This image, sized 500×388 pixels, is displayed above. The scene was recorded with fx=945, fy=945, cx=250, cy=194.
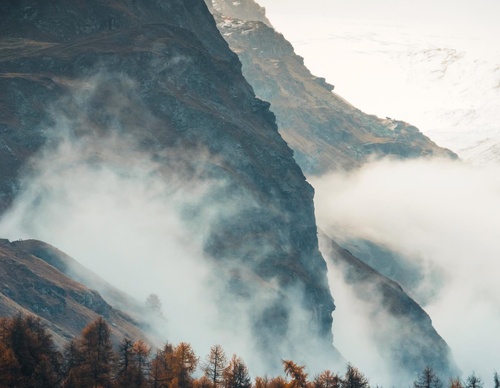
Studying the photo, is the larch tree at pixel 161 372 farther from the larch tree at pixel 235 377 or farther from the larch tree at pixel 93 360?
the larch tree at pixel 235 377

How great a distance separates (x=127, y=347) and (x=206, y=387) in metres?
14.2

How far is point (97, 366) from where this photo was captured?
5645 inches

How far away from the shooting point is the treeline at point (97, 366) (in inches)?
5399

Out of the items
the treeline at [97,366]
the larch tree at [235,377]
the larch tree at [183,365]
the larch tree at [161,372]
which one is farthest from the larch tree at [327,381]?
the larch tree at [161,372]

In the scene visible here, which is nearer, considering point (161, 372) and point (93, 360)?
point (93, 360)

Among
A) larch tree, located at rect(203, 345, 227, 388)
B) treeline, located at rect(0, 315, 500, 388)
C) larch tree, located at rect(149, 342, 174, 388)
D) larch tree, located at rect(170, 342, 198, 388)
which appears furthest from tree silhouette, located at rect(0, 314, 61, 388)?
larch tree, located at rect(203, 345, 227, 388)

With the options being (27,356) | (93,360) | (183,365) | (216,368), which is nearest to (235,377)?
(216,368)

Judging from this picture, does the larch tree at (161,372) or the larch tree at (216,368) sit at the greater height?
the larch tree at (216,368)

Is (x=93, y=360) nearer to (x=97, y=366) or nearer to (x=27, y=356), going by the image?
(x=97, y=366)

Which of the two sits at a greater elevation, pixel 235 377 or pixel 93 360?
pixel 235 377

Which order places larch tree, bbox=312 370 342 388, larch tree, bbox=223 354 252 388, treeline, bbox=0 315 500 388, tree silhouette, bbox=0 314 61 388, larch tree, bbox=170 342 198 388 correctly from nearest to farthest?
tree silhouette, bbox=0 314 61 388, treeline, bbox=0 315 500 388, larch tree, bbox=170 342 198 388, larch tree, bbox=223 354 252 388, larch tree, bbox=312 370 342 388

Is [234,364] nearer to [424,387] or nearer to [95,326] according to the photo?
[95,326]

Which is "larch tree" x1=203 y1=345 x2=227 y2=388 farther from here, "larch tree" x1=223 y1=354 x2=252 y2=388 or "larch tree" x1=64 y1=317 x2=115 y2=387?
"larch tree" x1=64 y1=317 x2=115 y2=387

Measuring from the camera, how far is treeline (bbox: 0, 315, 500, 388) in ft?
450
